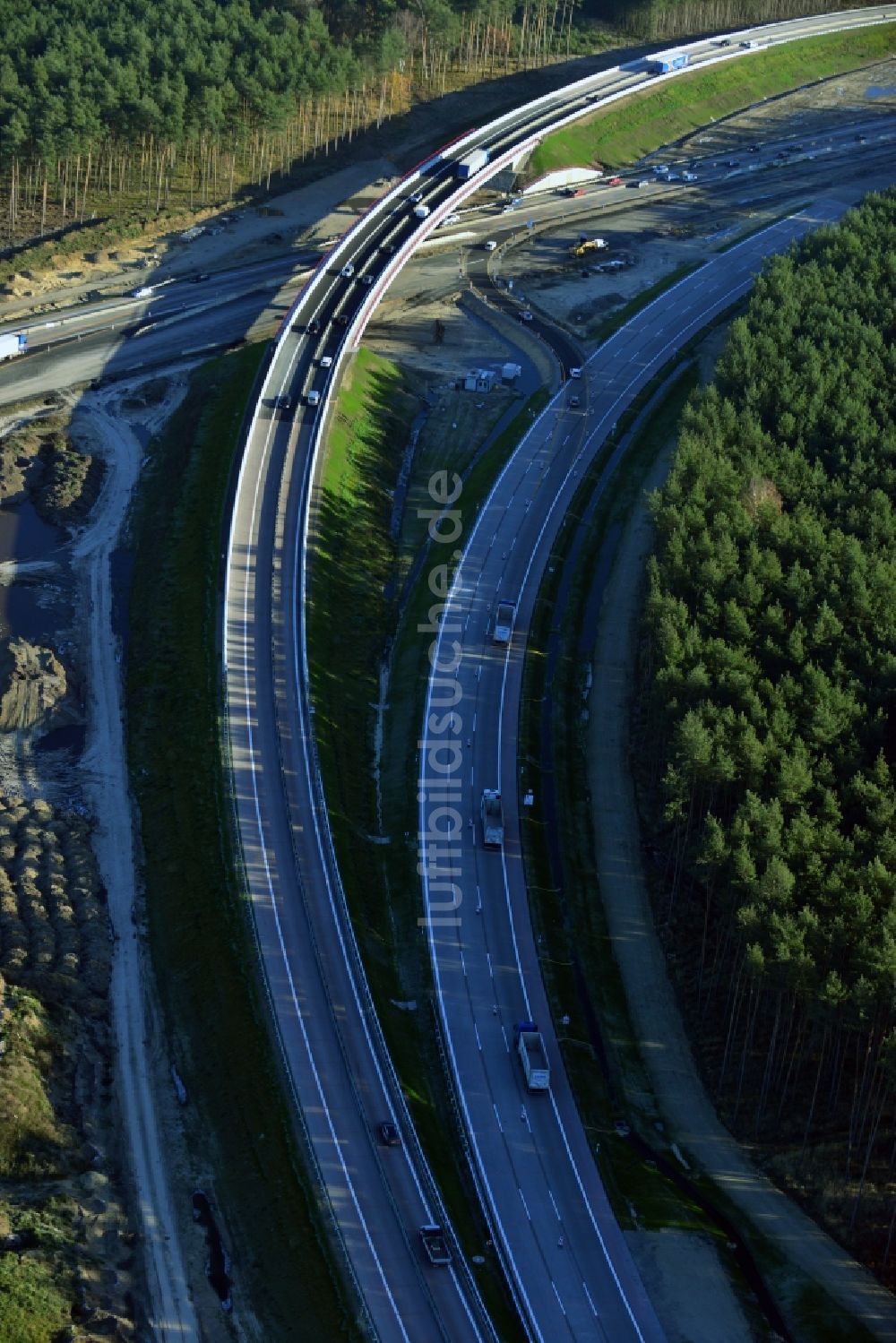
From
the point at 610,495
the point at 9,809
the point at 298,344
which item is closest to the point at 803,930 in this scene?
the point at 9,809

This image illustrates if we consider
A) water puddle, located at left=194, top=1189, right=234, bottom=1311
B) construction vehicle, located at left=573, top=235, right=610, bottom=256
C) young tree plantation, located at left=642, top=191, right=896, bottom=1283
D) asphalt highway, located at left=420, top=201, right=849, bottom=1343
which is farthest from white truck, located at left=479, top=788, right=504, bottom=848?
construction vehicle, located at left=573, top=235, right=610, bottom=256

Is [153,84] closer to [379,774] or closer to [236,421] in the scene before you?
[236,421]

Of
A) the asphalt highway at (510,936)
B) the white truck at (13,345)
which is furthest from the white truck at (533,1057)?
the white truck at (13,345)

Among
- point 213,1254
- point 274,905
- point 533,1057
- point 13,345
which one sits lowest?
point 213,1254

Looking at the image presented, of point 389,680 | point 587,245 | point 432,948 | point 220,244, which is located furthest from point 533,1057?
point 220,244

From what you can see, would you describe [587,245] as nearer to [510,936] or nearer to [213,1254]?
[510,936]

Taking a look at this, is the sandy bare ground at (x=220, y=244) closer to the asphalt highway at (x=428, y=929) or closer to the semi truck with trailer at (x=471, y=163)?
the semi truck with trailer at (x=471, y=163)

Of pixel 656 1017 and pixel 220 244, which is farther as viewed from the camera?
pixel 220 244
